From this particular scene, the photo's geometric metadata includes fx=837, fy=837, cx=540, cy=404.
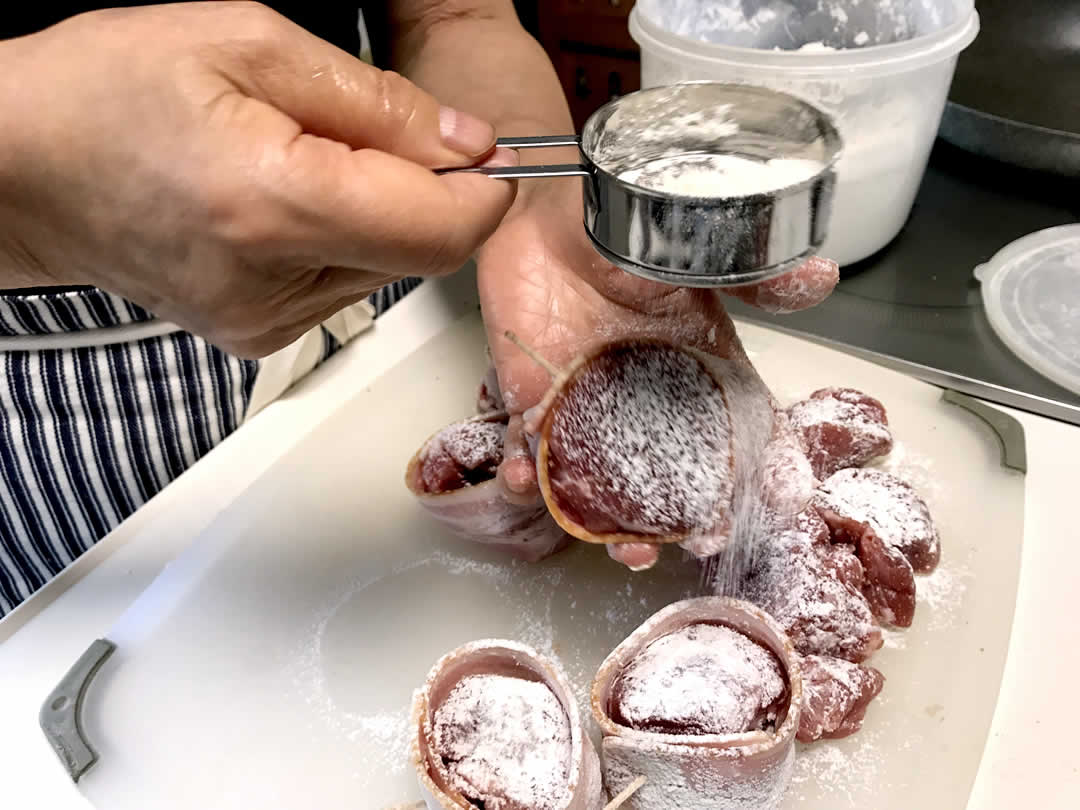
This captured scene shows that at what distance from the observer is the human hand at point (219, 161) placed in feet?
1.84

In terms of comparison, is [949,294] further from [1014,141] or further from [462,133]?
[462,133]

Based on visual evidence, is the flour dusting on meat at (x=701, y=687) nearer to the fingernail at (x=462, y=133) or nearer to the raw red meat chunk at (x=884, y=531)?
the raw red meat chunk at (x=884, y=531)

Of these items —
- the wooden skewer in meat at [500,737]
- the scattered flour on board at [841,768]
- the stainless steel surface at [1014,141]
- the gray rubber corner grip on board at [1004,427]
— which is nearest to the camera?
the wooden skewer in meat at [500,737]

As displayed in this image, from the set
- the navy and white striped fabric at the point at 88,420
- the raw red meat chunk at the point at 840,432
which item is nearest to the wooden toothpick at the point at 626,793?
the raw red meat chunk at the point at 840,432

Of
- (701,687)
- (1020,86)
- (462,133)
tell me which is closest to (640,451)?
(701,687)

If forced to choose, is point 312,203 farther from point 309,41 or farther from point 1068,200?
point 1068,200

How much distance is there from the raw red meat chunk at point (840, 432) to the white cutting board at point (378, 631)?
0.07 metres

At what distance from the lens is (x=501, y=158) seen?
716 mm

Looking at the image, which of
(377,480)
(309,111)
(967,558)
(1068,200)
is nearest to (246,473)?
(377,480)

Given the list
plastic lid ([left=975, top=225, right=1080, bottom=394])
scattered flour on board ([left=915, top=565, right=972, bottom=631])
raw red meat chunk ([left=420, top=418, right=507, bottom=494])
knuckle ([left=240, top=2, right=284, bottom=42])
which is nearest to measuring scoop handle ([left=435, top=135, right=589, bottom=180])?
knuckle ([left=240, top=2, right=284, bottom=42])

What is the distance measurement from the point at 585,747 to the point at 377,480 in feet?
1.62

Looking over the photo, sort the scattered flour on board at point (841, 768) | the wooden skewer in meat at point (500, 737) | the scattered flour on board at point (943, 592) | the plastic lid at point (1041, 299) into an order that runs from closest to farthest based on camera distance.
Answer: the wooden skewer in meat at point (500, 737) < the scattered flour on board at point (841, 768) < the scattered flour on board at point (943, 592) < the plastic lid at point (1041, 299)

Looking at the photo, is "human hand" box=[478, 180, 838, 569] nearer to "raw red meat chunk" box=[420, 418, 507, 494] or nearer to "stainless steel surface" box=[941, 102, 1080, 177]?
"raw red meat chunk" box=[420, 418, 507, 494]

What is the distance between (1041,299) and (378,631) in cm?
104
